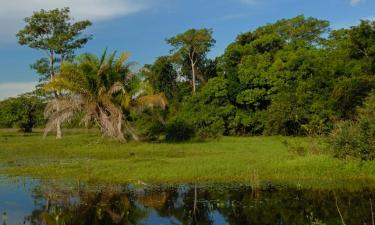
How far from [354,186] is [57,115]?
767 inches

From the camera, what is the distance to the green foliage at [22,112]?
176ft

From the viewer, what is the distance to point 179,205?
A: 1197 cm

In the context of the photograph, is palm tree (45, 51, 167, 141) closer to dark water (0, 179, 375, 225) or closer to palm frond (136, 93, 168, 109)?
palm frond (136, 93, 168, 109)

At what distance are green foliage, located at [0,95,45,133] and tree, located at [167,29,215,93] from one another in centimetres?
1559

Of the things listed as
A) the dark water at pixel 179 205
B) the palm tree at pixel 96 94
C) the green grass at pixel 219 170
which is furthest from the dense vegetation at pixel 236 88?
the dark water at pixel 179 205

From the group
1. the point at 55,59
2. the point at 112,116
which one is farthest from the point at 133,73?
the point at 55,59

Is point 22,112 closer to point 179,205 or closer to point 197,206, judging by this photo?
point 179,205

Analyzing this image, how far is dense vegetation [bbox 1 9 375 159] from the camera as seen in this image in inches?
1152

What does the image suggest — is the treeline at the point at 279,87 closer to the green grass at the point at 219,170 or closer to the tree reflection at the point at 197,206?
the green grass at the point at 219,170

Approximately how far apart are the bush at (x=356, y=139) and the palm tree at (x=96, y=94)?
1499 cm

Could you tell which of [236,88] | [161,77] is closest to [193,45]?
[161,77]

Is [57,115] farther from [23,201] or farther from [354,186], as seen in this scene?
[354,186]

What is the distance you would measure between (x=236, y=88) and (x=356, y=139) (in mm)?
23627

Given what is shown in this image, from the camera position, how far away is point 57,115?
28.9 meters
